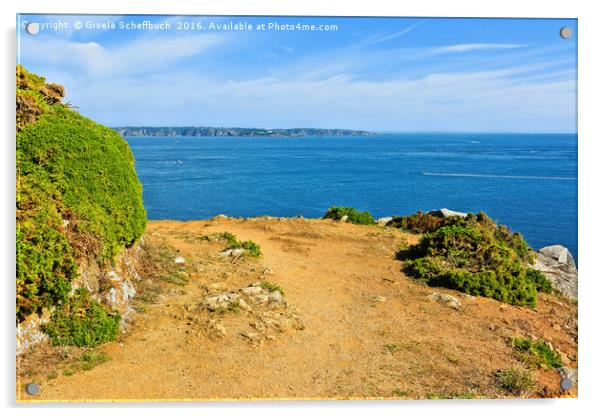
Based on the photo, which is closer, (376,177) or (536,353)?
(536,353)

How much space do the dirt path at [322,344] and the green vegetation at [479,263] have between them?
1.37 ft

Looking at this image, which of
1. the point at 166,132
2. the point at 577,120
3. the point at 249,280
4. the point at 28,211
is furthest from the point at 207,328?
the point at 577,120

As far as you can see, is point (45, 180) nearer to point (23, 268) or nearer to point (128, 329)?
point (23, 268)

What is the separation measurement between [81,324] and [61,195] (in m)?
2.26

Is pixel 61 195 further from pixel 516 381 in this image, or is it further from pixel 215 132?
pixel 516 381

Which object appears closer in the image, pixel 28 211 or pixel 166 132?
pixel 28 211

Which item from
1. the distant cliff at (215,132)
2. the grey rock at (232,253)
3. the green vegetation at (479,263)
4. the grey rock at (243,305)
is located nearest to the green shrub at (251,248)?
the grey rock at (232,253)

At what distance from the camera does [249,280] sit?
37.5ft

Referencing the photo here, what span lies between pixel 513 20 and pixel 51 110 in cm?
850

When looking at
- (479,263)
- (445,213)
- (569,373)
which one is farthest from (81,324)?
(445,213)

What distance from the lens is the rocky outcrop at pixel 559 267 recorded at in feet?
40.1

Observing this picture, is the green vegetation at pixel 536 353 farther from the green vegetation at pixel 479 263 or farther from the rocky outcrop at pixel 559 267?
the rocky outcrop at pixel 559 267

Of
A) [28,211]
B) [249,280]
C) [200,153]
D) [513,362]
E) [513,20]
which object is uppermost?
[513,20]

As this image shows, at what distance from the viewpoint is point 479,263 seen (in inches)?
501
